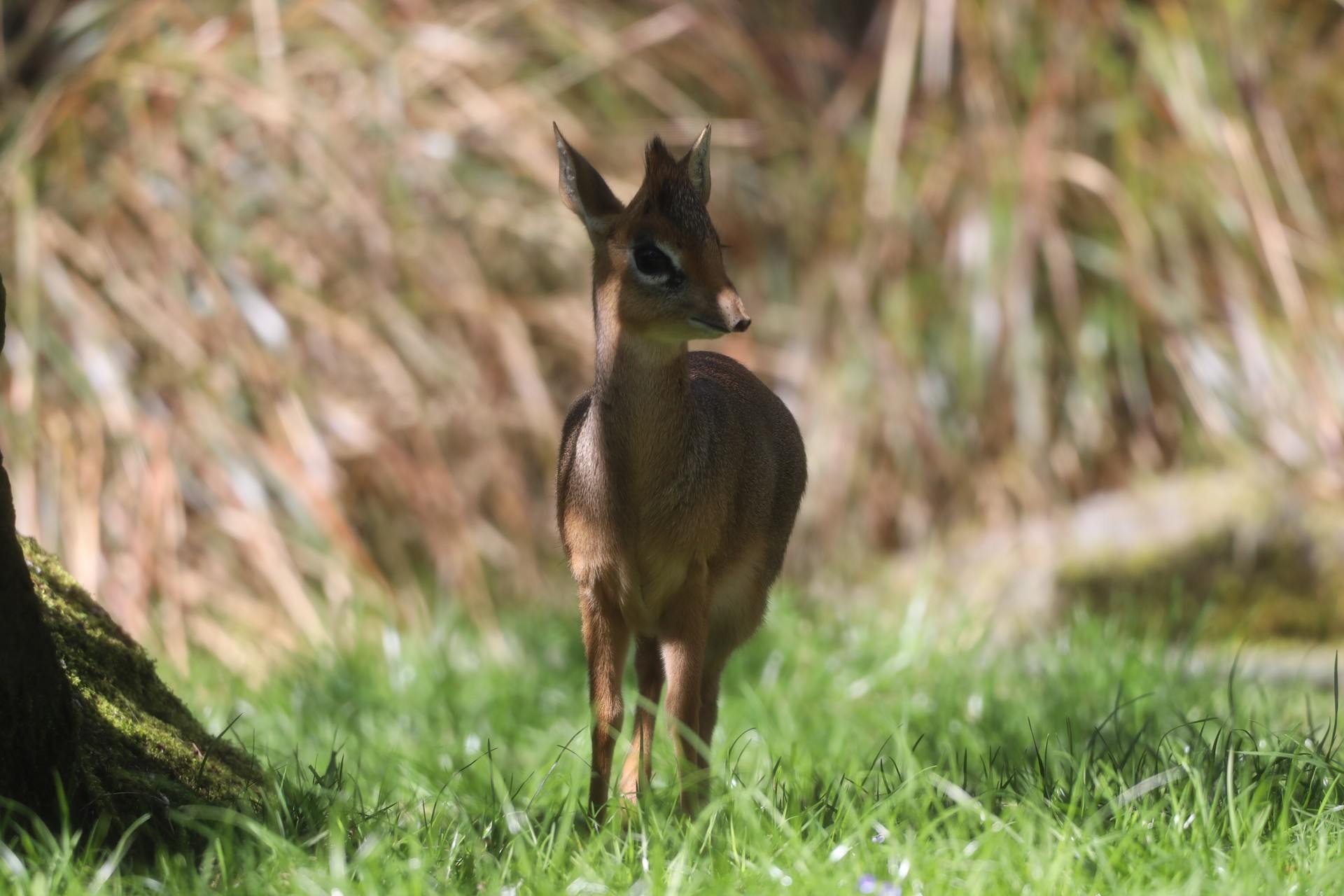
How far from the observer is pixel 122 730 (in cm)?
277

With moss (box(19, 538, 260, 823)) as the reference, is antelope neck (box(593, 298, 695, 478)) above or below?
above

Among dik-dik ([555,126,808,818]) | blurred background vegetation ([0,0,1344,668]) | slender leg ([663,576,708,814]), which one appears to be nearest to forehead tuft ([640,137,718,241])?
dik-dik ([555,126,808,818])

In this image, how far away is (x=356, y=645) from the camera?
5.03 metres

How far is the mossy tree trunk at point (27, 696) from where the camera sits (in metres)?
2.34

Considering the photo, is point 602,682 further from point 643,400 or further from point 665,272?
point 665,272

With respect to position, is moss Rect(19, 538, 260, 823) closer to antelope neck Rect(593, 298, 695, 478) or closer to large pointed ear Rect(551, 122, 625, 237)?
antelope neck Rect(593, 298, 695, 478)

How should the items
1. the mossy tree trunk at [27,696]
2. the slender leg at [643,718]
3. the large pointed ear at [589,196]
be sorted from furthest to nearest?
the slender leg at [643,718] → the large pointed ear at [589,196] → the mossy tree trunk at [27,696]

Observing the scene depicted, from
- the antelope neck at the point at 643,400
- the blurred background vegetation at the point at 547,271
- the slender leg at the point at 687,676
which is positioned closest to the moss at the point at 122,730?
the slender leg at the point at 687,676

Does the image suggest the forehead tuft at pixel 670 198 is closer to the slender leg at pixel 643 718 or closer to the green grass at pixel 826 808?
the slender leg at pixel 643 718

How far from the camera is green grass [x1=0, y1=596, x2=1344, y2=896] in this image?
235cm

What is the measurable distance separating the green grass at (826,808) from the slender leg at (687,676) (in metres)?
0.07

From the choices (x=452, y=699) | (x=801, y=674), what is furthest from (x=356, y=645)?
(x=801, y=674)

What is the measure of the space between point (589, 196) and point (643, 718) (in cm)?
99

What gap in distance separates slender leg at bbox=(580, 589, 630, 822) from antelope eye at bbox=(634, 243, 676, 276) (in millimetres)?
595
